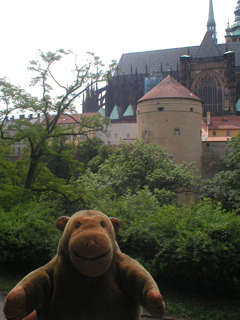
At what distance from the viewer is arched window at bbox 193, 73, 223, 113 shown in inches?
2493

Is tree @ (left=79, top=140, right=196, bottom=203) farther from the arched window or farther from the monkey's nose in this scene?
the arched window

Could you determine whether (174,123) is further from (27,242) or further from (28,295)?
(28,295)

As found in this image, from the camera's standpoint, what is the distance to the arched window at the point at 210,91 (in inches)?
2493

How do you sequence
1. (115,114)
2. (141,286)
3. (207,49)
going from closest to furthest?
(141,286) → (207,49) → (115,114)

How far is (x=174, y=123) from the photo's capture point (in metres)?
32.2

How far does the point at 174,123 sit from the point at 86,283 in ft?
95.3

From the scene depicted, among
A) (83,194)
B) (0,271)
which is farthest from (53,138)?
(0,271)

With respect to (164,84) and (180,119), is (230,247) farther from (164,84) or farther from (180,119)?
(164,84)

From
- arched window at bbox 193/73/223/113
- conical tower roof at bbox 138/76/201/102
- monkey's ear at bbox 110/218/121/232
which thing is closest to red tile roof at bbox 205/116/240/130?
arched window at bbox 193/73/223/113

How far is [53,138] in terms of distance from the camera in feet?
Result: 56.6

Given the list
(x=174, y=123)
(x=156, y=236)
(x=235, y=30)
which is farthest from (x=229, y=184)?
(x=235, y=30)

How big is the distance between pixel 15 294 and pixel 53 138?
14009mm

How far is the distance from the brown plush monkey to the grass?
5.01 m

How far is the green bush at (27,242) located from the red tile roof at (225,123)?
44585 mm
